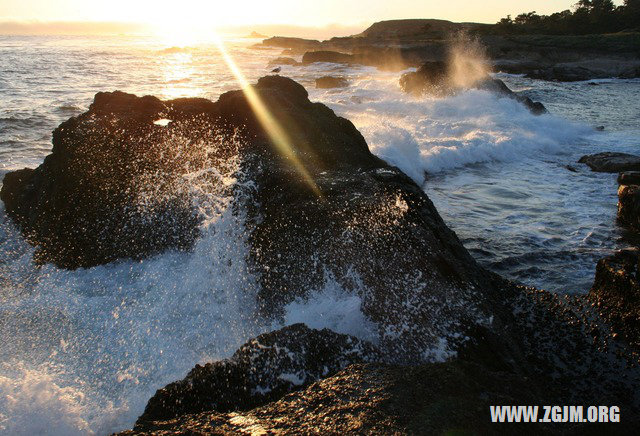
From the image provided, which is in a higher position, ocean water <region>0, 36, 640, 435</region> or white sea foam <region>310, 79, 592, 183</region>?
white sea foam <region>310, 79, 592, 183</region>

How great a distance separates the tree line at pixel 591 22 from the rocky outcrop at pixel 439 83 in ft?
126

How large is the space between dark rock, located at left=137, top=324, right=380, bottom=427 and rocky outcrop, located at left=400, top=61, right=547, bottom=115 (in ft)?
65.3

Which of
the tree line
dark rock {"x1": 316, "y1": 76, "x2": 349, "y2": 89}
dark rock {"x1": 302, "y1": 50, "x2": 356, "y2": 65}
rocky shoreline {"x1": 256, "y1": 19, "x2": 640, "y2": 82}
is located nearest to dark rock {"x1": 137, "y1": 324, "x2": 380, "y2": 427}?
dark rock {"x1": 316, "y1": 76, "x2": 349, "y2": 89}

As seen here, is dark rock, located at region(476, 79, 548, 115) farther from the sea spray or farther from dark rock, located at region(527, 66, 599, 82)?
dark rock, located at region(527, 66, 599, 82)

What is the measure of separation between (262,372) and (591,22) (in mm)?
64265

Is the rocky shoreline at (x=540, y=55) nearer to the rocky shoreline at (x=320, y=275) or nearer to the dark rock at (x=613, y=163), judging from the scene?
the dark rock at (x=613, y=163)

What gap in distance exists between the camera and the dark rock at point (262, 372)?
316cm

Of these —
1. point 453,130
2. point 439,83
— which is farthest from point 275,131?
point 439,83

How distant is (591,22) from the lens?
52.4 metres

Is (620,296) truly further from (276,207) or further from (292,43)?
(292,43)

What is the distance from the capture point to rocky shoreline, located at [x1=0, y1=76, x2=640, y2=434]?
2752 millimetres

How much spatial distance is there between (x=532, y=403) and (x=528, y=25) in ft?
216

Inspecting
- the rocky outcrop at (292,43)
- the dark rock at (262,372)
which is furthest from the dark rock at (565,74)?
the rocky outcrop at (292,43)

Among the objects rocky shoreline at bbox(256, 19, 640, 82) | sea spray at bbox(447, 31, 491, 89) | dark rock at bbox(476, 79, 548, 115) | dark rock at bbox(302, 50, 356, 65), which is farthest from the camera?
dark rock at bbox(302, 50, 356, 65)
